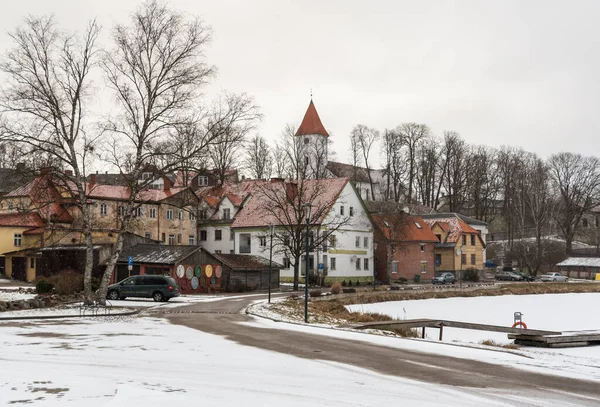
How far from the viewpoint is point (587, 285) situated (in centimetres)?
7119

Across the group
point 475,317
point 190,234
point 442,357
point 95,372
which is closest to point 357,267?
point 190,234

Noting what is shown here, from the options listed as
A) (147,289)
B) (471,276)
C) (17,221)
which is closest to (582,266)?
(471,276)

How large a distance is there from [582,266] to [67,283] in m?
→ 69.6

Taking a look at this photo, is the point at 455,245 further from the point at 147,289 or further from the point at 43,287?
the point at 43,287

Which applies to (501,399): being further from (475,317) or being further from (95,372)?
(475,317)

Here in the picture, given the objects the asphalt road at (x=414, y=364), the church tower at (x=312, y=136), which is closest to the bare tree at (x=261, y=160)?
the church tower at (x=312, y=136)

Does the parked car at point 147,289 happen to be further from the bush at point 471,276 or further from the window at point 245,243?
the bush at point 471,276

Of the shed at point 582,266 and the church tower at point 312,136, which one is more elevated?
the church tower at point 312,136

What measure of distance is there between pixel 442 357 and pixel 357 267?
5505 centimetres

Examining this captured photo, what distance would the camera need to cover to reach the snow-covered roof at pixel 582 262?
291 feet

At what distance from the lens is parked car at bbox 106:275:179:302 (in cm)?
4362

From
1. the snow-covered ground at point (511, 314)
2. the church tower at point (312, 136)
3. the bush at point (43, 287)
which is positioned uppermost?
the church tower at point (312, 136)

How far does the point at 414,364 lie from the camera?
16141mm

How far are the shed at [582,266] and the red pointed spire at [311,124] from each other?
141 ft
